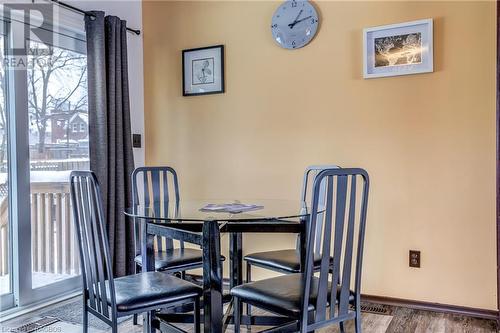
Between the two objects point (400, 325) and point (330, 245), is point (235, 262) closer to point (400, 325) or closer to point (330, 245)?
point (330, 245)

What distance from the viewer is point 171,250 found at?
8.77ft

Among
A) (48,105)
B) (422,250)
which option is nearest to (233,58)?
(48,105)

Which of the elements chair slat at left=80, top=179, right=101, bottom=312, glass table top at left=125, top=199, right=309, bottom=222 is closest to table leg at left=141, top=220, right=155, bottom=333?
glass table top at left=125, top=199, right=309, bottom=222

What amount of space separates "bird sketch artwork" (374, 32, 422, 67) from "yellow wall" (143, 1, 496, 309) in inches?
4.2

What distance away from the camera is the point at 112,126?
10.2 feet

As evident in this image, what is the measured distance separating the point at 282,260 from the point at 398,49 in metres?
1.56

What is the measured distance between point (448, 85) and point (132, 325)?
2424 millimetres

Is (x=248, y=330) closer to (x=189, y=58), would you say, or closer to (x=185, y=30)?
(x=189, y=58)

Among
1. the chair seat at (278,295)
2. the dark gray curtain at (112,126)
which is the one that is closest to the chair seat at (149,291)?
the chair seat at (278,295)

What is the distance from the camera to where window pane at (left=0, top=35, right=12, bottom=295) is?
2680mm

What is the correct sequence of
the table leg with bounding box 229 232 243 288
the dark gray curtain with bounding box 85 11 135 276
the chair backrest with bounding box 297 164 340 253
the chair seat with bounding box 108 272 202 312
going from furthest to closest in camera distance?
1. the dark gray curtain with bounding box 85 11 135 276
2. the chair backrest with bounding box 297 164 340 253
3. the table leg with bounding box 229 232 243 288
4. the chair seat with bounding box 108 272 202 312

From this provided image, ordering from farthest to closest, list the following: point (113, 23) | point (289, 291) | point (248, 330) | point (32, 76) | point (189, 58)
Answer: point (189, 58) → point (113, 23) → point (32, 76) → point (248, 330) → point (289, 291)

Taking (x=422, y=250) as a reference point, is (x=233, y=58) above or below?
above

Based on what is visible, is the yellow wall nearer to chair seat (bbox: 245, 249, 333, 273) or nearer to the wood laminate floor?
the wood laminate floor
